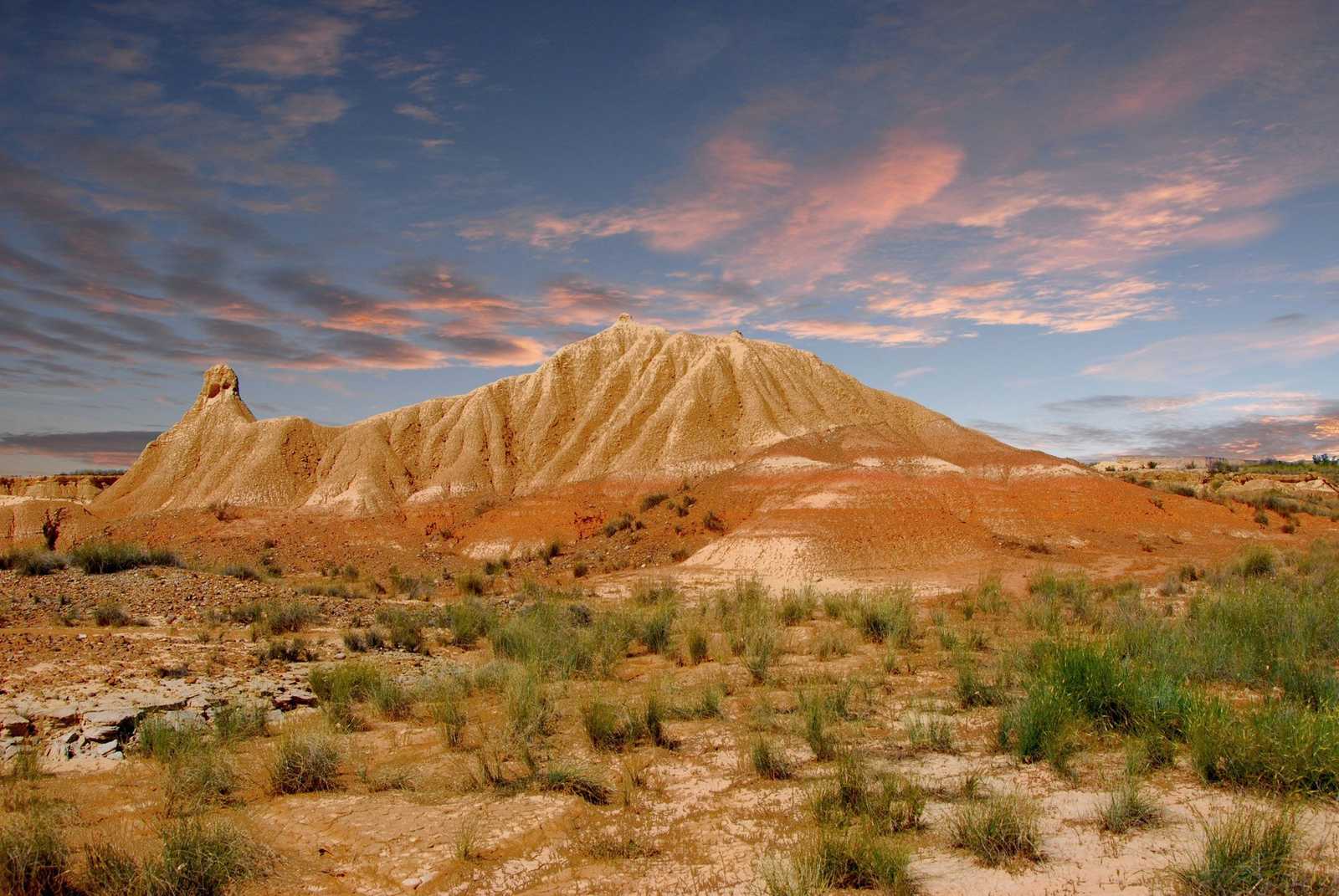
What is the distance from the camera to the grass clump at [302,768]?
7383 millimetres

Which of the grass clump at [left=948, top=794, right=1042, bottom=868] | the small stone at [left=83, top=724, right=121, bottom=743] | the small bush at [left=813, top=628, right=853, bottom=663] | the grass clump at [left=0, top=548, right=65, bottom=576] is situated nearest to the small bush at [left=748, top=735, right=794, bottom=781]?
the grass clump at [left=948, top=794, right=1042, bottom=868]

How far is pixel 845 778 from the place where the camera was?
21.5 ft

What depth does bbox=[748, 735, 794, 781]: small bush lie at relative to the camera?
7387 millimetres

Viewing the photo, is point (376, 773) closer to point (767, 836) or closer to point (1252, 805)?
point (767, 836)

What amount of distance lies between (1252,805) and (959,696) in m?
3.92

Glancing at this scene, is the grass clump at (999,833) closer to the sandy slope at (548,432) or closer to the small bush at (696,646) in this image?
the small bush at (696,646)

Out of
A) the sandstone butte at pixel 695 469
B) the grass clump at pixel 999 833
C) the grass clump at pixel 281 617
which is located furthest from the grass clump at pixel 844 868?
the sandstone butte at pixel 695 469

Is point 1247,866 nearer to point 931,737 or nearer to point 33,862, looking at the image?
point 931,737

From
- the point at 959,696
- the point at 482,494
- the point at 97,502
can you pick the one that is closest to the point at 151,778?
the point at 959,696

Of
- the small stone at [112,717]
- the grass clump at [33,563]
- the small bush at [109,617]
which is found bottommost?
the small stone at [112,717]

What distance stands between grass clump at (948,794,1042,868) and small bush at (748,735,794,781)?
1.87 metres

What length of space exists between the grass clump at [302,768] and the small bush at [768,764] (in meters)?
4.19

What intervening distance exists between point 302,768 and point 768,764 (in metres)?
4.61

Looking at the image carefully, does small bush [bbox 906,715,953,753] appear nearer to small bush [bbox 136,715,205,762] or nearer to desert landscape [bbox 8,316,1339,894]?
desert landscape [bbox 8,316,1339,894]
